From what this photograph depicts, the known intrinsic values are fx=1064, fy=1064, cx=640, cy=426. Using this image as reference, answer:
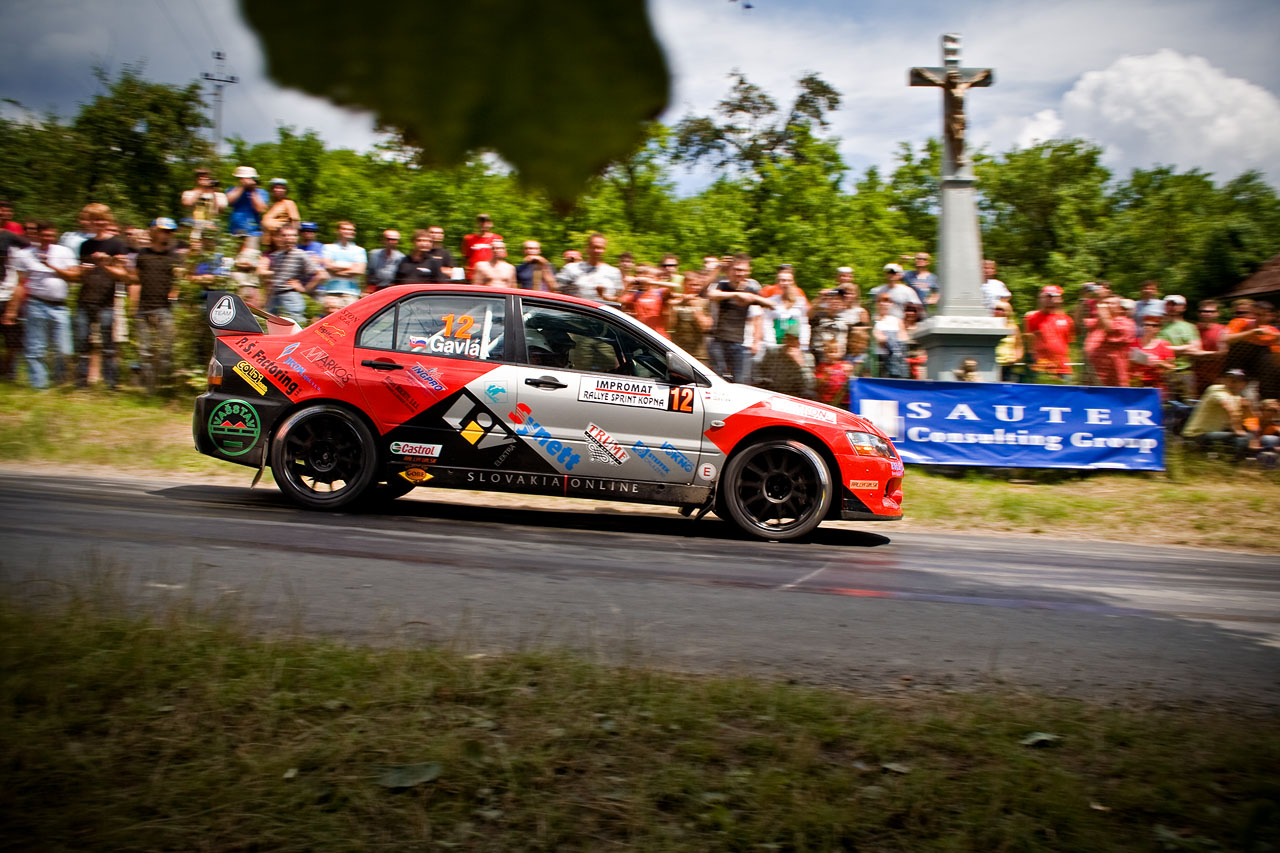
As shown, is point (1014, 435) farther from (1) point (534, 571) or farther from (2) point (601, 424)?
(1) point (534, 571)

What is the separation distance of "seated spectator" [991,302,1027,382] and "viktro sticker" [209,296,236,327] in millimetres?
8179

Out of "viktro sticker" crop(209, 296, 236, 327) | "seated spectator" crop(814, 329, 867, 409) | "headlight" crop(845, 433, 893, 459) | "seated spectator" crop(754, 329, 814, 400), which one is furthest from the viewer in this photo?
"seated spectator" crop(814, 329, 867, 409)

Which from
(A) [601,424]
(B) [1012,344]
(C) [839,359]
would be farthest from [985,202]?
(B) [1012,344]

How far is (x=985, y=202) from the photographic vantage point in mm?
2521

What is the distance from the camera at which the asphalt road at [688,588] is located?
4457mm

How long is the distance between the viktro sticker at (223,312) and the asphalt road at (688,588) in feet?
4.20

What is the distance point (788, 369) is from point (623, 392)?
3220mm

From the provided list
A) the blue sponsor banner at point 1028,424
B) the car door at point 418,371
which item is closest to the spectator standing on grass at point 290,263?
the car door at point 418,371

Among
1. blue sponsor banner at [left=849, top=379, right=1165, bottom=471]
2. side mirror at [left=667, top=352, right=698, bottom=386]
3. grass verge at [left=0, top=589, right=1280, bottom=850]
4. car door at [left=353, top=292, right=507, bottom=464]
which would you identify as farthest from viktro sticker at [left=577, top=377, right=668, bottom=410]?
blue sponsor banner at [left=849, top=379, right=1165, bottom=471]

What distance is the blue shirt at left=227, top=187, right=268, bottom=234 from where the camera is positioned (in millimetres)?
1314

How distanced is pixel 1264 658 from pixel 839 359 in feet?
20.6

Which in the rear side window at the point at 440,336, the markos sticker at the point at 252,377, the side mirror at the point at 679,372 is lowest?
the markos sticker at the point at 252,377

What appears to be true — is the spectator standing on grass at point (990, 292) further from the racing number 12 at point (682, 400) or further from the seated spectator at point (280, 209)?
the seated spectator at point (280, 209)

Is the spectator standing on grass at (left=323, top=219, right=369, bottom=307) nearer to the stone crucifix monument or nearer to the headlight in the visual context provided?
the headlight
